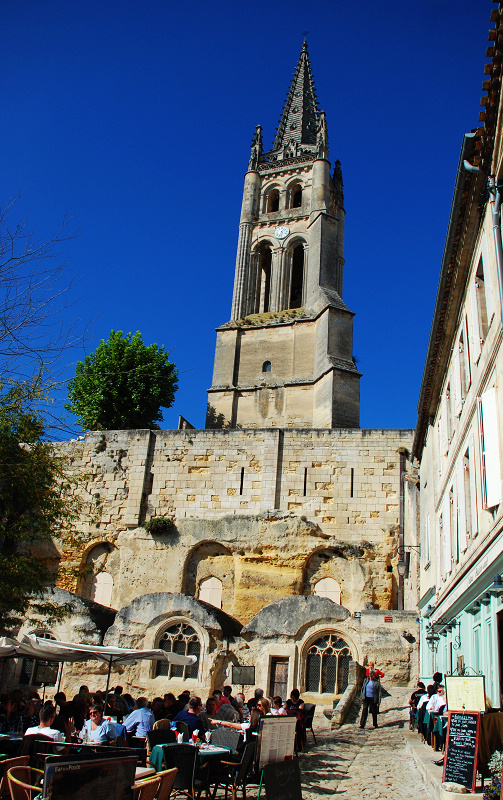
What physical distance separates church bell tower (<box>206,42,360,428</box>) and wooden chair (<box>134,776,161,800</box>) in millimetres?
23602

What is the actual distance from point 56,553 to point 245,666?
10.8 metres

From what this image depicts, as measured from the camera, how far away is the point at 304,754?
1029 cm

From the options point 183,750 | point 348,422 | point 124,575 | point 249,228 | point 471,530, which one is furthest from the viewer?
point 249,228

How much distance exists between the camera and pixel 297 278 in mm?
39750

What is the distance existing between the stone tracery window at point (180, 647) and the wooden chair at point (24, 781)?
33.5ft

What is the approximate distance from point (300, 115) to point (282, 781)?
46.5m

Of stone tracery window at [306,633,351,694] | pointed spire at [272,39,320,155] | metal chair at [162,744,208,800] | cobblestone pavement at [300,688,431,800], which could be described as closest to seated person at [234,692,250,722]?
cobblestone pavement at [300,688,431,800]

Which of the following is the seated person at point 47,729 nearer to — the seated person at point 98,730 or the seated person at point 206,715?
the seated person at point 98,730

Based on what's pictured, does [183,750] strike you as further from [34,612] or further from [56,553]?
[56,553]

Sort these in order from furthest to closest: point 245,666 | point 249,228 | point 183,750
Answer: point 249,228 → point 245,666 → point 183,750

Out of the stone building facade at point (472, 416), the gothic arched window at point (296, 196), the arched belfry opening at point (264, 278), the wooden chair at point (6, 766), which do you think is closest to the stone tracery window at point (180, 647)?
the stone building facade at point (472, 416)

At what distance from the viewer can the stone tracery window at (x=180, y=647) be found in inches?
612

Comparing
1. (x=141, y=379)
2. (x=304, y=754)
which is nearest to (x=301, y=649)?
(x=304, y=754)

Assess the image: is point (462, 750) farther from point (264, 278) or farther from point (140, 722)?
point (264, 278)
